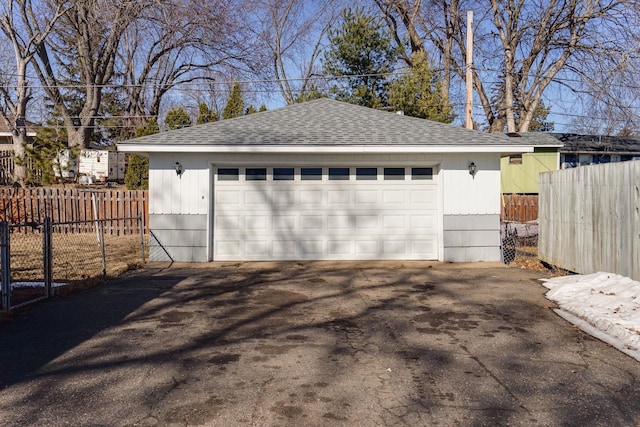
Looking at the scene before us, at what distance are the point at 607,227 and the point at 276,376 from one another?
6412mm

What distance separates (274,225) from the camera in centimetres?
1162

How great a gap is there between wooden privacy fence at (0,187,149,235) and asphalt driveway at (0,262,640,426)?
973 centimetres

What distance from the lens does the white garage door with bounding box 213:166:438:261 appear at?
11625 mm

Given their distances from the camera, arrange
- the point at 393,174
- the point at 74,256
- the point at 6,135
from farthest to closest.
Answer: the point at 6,135 → the point at 74,256 → the point at 393,174

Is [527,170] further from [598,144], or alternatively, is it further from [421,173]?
[421,173]

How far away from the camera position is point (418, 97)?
838 inches

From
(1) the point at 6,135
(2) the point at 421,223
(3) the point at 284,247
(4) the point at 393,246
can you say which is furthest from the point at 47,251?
(1) the point at 6,135

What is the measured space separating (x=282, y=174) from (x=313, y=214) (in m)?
1.15

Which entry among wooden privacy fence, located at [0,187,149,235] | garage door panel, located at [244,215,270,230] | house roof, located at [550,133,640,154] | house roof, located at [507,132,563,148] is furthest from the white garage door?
house roof, located at [550,133,640,154]

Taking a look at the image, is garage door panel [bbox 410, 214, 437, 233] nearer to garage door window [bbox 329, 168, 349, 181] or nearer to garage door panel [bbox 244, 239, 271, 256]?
garage door window [bbox 329, 168, 349, 181]

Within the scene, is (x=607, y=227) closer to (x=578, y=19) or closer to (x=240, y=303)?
(x=240, y=303)

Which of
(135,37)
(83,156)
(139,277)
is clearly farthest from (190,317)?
(135,37)

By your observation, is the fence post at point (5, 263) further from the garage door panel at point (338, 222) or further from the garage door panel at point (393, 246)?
the garage door panel at point (393, 246)

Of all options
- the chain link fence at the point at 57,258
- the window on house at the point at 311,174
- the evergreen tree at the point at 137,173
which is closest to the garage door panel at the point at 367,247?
the window on house at the point at 311,174
